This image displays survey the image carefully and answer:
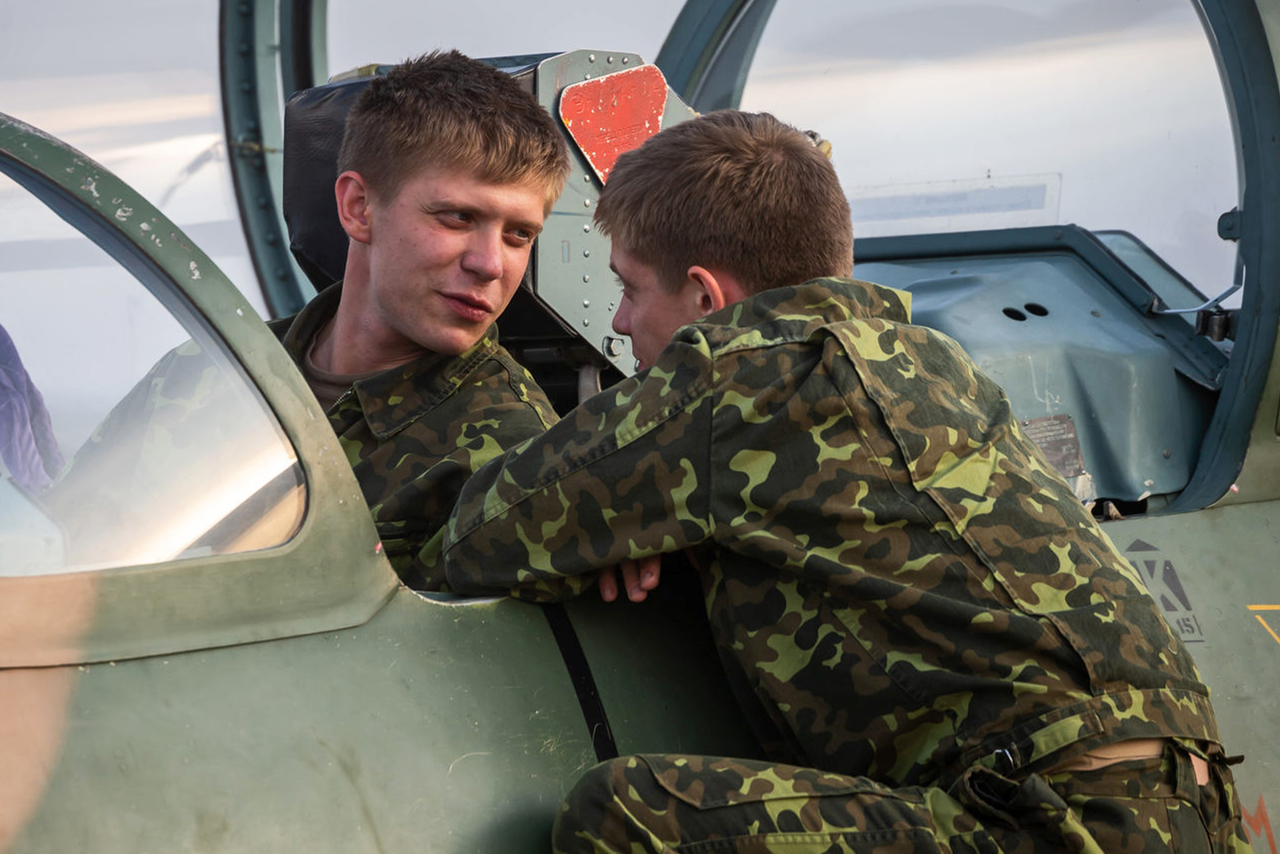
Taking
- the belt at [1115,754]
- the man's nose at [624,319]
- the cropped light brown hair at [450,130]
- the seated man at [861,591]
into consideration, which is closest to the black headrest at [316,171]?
the cropped light brown hair at [450,130]

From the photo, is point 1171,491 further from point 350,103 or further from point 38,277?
point 38,277

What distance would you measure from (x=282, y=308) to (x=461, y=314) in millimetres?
2369

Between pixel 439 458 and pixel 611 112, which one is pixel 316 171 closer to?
pixel 611 112

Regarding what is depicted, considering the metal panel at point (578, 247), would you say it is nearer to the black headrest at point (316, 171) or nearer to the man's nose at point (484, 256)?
the black headrest at point (316, 171)

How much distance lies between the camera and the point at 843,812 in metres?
1.15

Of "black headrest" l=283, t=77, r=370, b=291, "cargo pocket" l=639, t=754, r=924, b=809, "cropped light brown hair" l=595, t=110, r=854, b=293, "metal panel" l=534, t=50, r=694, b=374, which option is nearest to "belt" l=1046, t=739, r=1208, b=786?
"cargo pocket" l=639, t=754, r=924, b=809

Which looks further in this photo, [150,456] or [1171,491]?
[1171,491]

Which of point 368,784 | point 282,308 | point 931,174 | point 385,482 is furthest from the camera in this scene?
point 282,308

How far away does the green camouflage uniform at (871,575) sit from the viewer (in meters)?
1.18

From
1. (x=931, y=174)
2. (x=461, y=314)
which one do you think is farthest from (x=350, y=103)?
(x=931, y=174)

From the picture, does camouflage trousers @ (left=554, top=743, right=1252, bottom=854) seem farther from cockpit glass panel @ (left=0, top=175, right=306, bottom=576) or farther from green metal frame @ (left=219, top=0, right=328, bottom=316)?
green metal frame @ (left=219, top=0, right=328, bottom=316)

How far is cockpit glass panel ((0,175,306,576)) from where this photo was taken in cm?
105

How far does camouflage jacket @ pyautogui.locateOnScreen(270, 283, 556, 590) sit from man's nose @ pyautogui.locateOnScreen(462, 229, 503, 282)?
10cm

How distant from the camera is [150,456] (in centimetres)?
109
